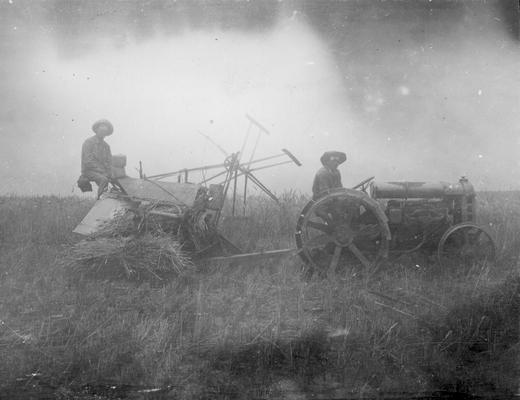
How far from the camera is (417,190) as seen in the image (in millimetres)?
6359

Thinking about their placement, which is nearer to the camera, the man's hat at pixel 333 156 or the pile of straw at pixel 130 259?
the pile of straw at pixel 130 259

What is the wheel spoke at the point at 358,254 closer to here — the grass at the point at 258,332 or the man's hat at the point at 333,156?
the grass at the point at 258,332

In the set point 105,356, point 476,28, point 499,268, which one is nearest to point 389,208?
point 499,268

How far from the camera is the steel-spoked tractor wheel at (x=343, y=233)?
584 centimetres

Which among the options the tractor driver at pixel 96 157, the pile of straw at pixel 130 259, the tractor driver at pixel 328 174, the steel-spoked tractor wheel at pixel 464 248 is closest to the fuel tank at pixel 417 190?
the steel-spoked tractor wheel at pixel 464 248

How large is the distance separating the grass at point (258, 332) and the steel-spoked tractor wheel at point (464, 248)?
20 cm

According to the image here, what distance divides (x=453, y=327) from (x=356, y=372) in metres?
1.32

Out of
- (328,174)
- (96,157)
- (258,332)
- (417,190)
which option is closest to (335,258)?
(328,174)

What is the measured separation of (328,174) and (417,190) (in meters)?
1.31

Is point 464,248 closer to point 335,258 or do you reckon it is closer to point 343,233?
point 343,233

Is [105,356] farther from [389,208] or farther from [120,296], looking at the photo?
[389,208]

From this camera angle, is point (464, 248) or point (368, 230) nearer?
point (368, 230)

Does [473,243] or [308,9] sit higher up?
[308,9]

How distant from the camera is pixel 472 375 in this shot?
3.56 m
